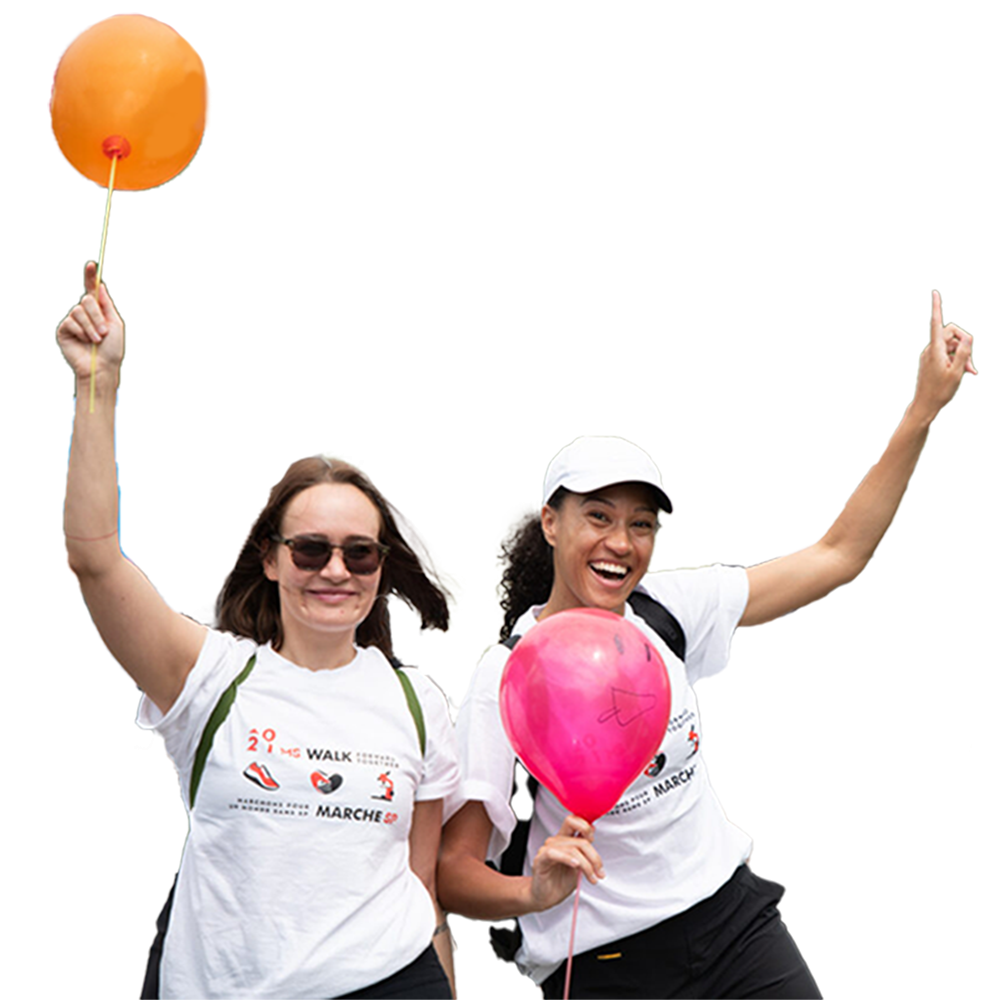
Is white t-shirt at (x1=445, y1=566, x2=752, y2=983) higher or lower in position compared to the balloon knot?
lower


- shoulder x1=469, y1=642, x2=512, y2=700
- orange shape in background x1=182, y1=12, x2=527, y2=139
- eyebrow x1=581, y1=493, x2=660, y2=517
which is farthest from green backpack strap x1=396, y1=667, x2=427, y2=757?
orange shape in background x1=182, y1=12, x2=527, y2=139

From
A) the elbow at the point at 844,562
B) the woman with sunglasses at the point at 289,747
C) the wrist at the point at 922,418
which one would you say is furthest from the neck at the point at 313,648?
the wrist at the point at 922,418

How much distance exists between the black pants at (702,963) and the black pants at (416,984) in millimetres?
484

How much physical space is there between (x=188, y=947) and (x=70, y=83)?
2510 millimetres

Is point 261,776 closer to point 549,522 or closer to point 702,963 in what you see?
point 549,522

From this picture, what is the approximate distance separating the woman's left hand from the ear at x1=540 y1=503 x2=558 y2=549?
1.36 m

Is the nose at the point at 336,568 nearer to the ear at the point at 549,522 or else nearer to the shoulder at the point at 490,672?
the shoulder at the point at 490,672

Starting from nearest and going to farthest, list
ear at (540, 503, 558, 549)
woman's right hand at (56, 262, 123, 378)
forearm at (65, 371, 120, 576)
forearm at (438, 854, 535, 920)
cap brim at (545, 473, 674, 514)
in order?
forearm at (65, 371, 120, 576) < woman's right hand at (56, 262, 123, 378) < forearm at (438, 854, 535, 920) < cap brim at (545, 473, 674, 514) < ear at (540, 503, 558, 549)

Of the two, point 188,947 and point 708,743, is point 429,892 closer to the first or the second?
point 188,947

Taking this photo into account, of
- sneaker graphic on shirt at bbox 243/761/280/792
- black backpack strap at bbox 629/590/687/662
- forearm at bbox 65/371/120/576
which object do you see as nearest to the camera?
forearm at bbox 65/371/120/576

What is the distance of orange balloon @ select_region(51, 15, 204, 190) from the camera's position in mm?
3824

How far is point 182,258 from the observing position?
5.18 m

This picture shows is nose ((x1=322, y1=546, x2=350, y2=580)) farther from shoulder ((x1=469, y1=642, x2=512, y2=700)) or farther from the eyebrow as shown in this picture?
the eyebrow

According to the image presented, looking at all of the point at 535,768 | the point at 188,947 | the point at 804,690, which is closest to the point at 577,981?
the point at 535,768
